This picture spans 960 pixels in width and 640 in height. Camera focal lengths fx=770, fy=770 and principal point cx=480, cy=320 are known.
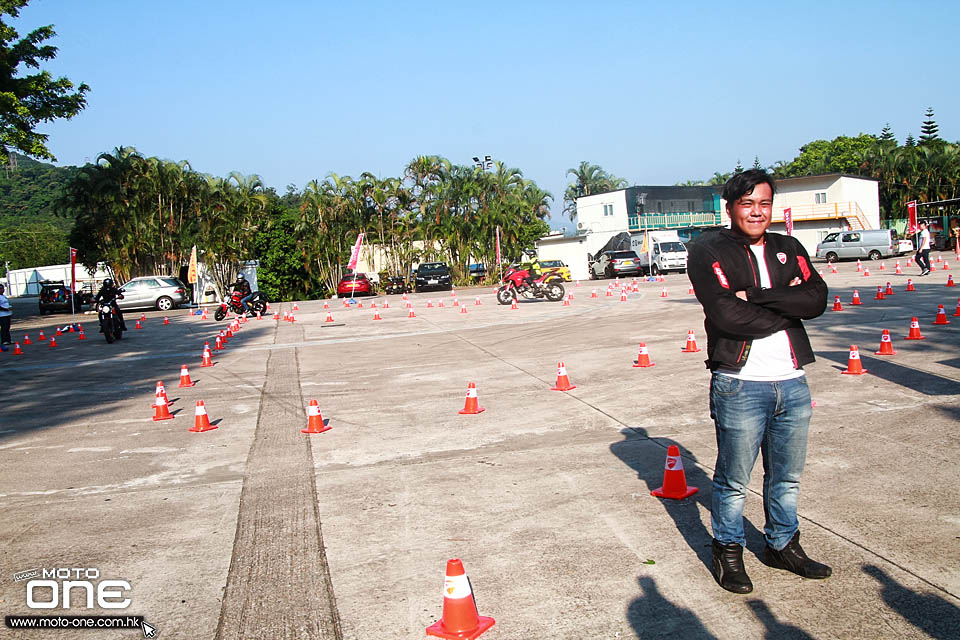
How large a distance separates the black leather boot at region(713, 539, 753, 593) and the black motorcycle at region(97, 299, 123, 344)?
65.7 ft

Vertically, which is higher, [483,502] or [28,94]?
[28,94]

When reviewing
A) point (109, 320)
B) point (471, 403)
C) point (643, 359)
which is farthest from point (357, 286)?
point (471, 403)

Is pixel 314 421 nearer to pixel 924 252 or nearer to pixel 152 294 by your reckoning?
pixel 924 252

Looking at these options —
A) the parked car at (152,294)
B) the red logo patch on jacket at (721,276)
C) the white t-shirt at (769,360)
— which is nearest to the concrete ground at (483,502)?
the white t-shirt at (769,360)

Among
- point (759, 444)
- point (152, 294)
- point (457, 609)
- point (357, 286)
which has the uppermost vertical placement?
point (152, 294)

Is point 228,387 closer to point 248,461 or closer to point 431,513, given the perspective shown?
point 248,461

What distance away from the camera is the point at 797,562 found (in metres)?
4.22

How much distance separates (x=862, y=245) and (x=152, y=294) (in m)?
36.9

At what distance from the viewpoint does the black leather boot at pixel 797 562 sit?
13.7 ft

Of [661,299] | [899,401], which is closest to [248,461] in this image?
[899,401]

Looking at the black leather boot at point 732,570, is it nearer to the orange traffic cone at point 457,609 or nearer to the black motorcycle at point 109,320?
the orange traffic cone at point 457,609

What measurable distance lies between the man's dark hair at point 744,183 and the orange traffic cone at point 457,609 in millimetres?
2398

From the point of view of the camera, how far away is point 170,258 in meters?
45.9

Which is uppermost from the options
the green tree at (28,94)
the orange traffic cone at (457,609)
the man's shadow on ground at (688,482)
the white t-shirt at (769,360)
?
the green tree at (28,94)
